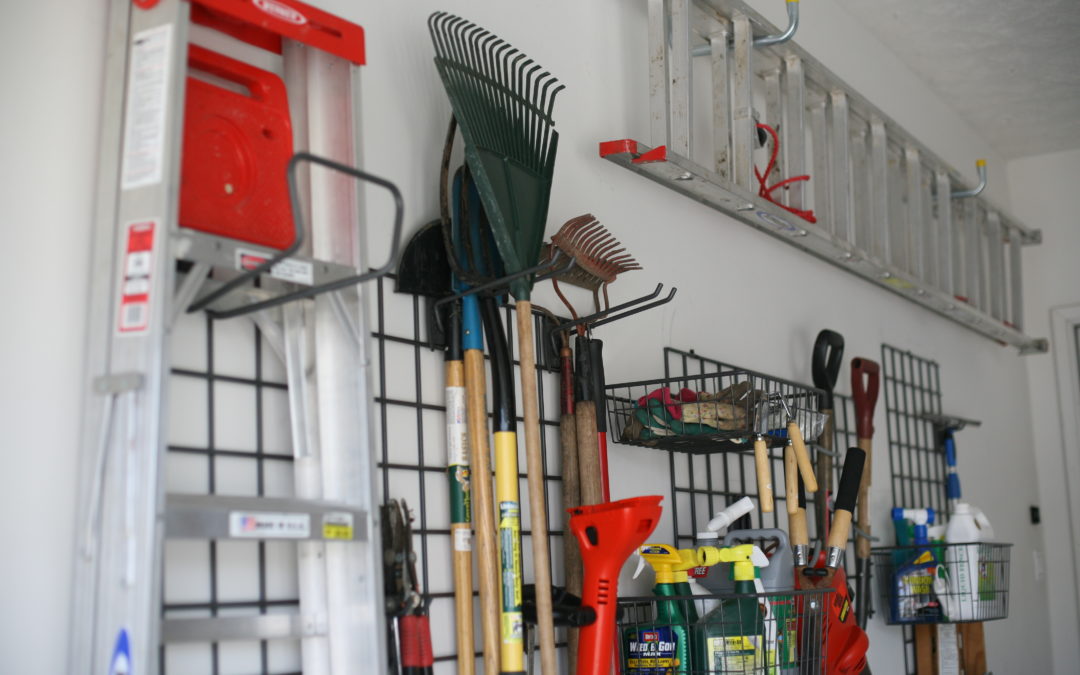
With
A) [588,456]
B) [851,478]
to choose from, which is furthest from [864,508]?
[588,456]

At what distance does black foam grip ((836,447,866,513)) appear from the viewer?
8.45ft

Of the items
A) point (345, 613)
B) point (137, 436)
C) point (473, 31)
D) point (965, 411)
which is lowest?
point (345, 613)

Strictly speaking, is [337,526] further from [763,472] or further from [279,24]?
[763,472]

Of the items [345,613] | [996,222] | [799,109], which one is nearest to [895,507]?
[799,109]

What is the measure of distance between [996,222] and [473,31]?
3.53 m

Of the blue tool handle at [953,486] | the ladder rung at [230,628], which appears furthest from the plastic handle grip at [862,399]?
the ladder rung at [230,628]

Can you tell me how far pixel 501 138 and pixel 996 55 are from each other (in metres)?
3.06

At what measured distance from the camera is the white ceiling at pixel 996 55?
12.6 ft

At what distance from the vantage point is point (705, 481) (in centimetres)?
256

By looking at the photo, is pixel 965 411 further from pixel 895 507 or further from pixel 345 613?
pixel 345 613

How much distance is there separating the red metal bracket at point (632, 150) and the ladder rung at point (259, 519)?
1096mm

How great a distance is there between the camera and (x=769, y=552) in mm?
2332

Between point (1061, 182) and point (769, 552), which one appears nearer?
point (769, 552)

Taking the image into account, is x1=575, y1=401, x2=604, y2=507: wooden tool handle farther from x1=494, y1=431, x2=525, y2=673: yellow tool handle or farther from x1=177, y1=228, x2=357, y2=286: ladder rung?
x1=177, y1=228, x2=357, y2=286: ladder rung
